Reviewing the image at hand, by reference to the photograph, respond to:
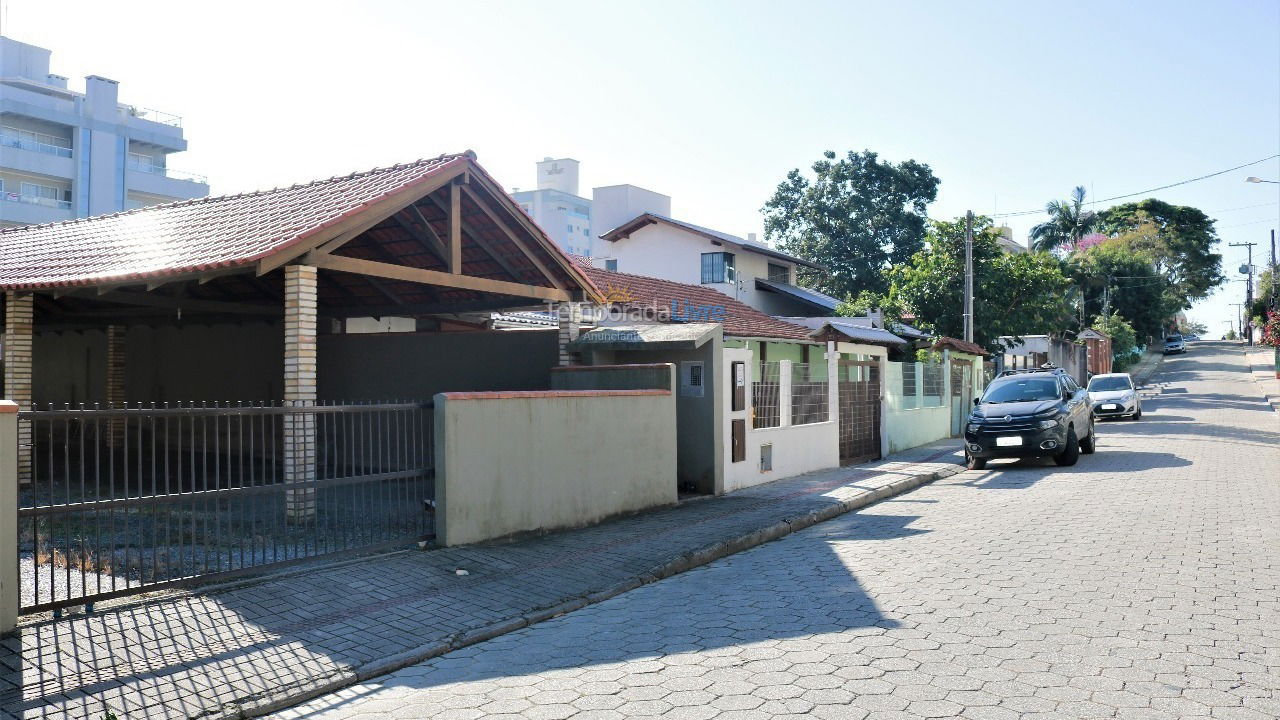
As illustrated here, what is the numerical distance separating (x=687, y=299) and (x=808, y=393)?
18.6ft

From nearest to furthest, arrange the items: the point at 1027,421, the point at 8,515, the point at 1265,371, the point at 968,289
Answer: the point at 8,515
the point at 1027,421
the point at 968,289
the point at 1265,371

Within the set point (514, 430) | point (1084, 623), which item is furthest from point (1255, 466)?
point (514, 430)

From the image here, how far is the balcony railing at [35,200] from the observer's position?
4062 cm

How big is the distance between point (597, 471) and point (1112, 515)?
574 centimetres

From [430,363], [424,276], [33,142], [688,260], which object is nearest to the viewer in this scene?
[424,276]

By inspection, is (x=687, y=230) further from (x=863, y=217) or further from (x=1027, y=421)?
(x=1027, y=421)

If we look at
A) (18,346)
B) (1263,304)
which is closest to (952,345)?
(18,346)

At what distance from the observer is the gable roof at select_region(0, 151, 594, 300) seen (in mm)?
9164

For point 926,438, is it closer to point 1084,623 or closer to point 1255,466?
point 1255,466

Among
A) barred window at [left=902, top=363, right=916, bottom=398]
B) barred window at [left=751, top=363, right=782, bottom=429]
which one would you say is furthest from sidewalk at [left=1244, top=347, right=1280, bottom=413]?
barred window at [left=751, top=363, right=782, bottom=429]

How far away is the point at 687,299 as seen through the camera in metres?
19.8

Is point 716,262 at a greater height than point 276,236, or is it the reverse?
point 716,262

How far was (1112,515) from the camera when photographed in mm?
9977

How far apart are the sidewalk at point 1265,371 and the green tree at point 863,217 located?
15.4m
